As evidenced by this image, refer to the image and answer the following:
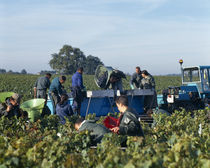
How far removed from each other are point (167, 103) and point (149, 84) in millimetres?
2013

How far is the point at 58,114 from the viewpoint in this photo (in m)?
8.70

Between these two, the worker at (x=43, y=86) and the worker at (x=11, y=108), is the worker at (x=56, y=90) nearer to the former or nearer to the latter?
the worker at (x=43, y=86)

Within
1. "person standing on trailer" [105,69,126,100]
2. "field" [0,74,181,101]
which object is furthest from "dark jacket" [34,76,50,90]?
"field" [0,74,181,101]

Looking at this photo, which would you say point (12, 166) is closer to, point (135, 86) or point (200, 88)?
point (135, 86)

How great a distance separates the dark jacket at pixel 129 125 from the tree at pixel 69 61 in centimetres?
8908

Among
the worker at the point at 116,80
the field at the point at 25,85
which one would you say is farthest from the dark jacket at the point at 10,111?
the field at the point at 25,85

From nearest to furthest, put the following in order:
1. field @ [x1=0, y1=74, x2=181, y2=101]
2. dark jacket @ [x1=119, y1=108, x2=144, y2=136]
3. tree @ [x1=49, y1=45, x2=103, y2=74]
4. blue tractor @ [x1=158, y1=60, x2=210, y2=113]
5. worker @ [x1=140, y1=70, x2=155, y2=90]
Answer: dark jacket @ [x1=119, y1=108, x2=144, y2=136], worker @ [x1=140, y1=70, x2=155, y2=90], blue tractor @ [x1=158, y1=60, x2=210, y2=113], field @ [x1=0, y1=74, x2=181, y2=101], tree @ [x1=49, y1=45, x2=103, y2=74]

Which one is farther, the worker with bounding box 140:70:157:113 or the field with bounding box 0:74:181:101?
the field with bounding box 0:74:181:101

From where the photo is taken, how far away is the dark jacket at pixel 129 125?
Answer: 18.0ft

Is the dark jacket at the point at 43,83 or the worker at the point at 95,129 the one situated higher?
the dark jacket at the point at 43,83

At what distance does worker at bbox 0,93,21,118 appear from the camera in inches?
303

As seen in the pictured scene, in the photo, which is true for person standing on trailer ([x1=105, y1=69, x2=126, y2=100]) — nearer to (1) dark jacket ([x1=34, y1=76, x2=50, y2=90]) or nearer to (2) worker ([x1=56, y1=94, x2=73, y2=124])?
(1) dark jacket ([x1=34, y1=76, x2=50, y2=90])

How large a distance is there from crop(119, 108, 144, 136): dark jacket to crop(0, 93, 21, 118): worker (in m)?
3.04

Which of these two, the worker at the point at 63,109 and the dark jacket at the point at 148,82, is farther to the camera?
the dark jacket at the point at 148,82
